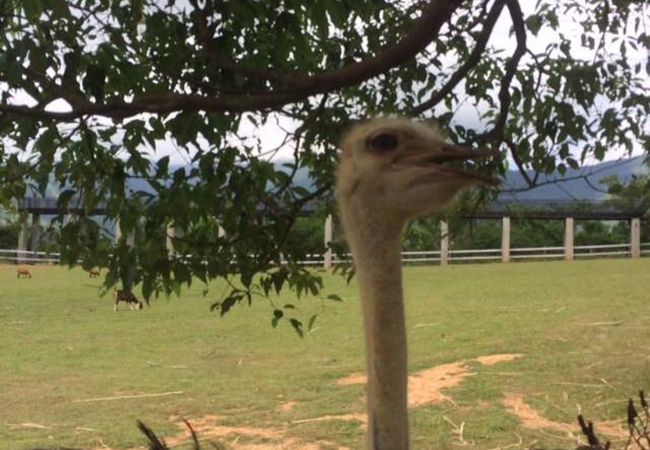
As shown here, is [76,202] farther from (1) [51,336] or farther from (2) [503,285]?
(2) [503,285]

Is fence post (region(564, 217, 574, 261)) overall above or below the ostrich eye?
above

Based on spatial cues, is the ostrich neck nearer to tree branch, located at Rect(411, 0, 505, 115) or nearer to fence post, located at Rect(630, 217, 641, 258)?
tree branch, located at Rect(411, 0, 505, 115)

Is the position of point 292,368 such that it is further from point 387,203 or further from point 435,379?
point 387,203

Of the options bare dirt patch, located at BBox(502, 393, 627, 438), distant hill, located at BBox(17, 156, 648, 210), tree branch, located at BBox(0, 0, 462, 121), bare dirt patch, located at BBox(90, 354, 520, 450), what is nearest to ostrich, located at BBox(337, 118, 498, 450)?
tree branch, located at BBox(0, 0, 462, 121)

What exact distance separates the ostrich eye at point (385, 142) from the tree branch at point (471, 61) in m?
1.83

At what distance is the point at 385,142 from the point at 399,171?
84 mm

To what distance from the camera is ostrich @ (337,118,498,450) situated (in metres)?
2.03

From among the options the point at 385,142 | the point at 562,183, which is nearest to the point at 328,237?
the point at 562,183

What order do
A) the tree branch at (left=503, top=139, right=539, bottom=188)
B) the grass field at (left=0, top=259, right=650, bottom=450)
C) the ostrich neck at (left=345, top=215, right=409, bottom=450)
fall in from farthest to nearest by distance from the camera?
the grass field at (left=0, top=259, right=650, bottom=450), the tree branch at (left=503, top=139, right=539, bottom=188), the ostrich neck at (left=345, top=215, right=409, bottom=450)

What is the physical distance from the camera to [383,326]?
207cm

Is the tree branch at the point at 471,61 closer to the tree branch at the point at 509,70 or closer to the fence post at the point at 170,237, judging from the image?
the tree branch at the point at 509,70

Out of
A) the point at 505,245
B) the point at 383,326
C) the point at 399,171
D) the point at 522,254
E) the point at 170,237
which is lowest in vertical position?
the point at 383,326

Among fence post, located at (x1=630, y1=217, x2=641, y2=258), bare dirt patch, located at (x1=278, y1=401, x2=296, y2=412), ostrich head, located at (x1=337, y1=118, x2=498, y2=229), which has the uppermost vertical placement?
fence post, located at (x1=630, y1=217, x2=641, y2=258)

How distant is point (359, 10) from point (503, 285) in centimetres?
1762
